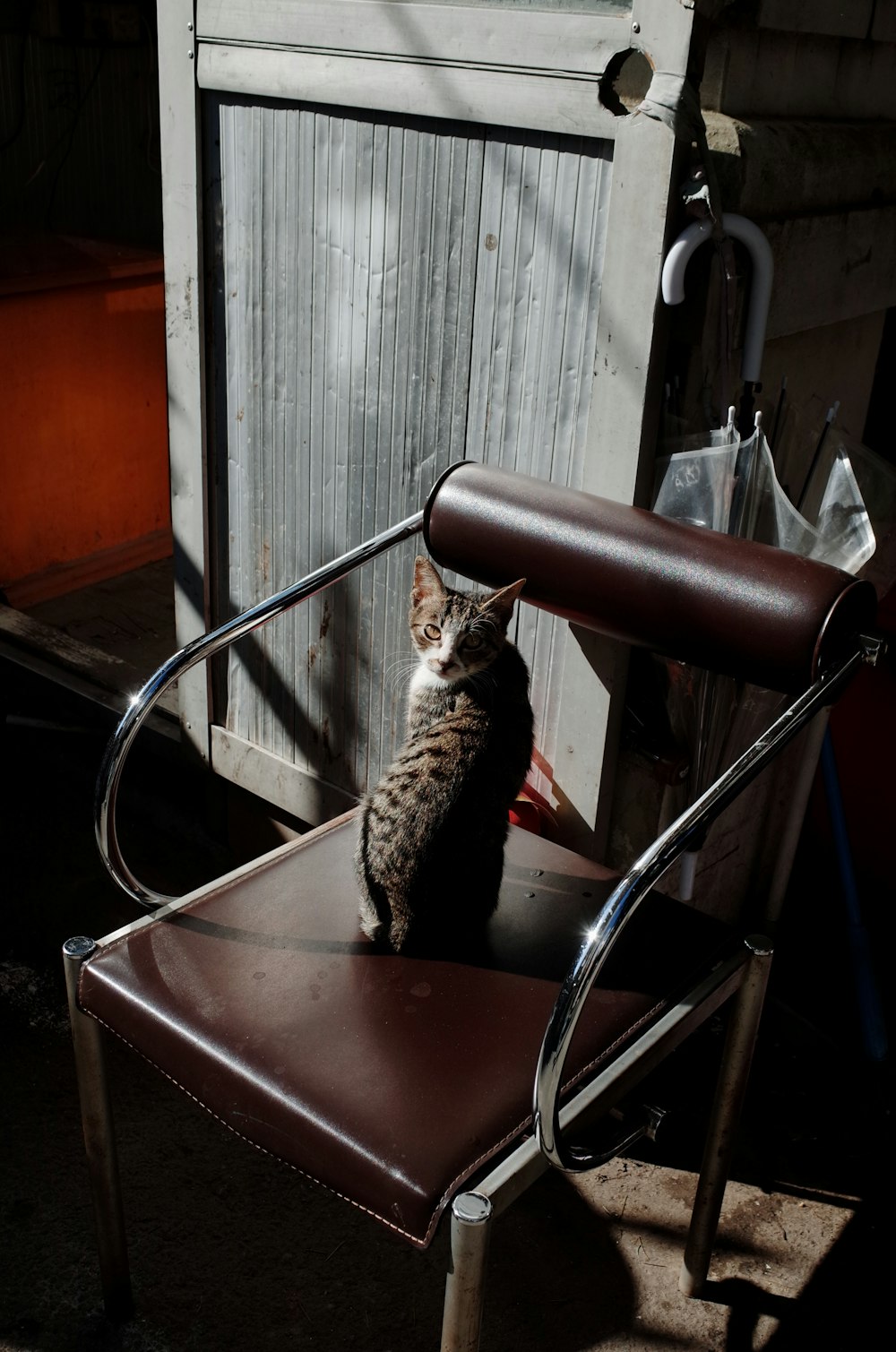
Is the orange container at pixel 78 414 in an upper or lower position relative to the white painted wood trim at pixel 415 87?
lower

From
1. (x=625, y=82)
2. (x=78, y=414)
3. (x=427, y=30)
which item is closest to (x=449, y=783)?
(x=625, y=82)

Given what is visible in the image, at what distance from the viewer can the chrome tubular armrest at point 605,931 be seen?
4.47 ft

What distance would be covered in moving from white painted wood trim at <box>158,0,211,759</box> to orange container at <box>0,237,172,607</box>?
114 centimetres

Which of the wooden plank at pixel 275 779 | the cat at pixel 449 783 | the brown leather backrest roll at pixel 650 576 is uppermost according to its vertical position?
the brown leather backrest roll at pixel 650 576

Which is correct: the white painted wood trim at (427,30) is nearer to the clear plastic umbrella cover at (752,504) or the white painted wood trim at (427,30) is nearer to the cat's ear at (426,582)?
the clear plastic umbrella cover at (752,504)

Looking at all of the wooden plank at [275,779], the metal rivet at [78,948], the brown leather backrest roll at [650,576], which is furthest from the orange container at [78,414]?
the metal rivet at [78,948]

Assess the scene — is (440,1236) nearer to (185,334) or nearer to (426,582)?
(426,582)

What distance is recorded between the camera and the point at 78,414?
12.5 ft

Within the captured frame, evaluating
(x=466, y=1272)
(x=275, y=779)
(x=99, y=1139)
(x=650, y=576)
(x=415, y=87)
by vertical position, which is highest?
(x=415, y=87)

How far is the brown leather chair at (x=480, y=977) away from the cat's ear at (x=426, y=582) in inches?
2.8

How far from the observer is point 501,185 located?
79.0 inches

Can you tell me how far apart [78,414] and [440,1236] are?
2.80m

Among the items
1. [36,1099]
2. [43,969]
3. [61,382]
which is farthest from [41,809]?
[61,382]

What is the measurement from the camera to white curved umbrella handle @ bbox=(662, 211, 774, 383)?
176cm
